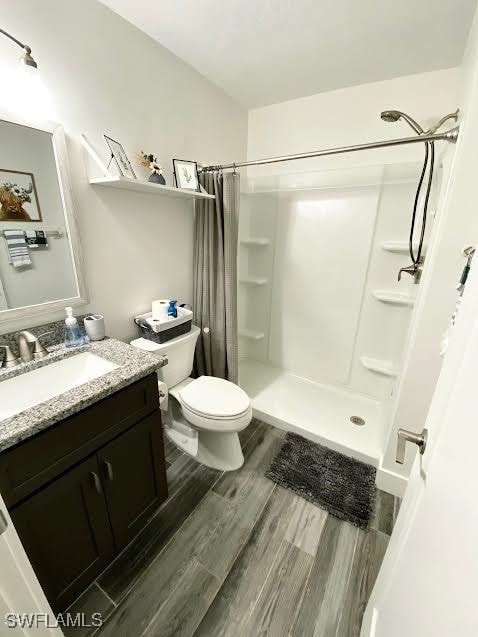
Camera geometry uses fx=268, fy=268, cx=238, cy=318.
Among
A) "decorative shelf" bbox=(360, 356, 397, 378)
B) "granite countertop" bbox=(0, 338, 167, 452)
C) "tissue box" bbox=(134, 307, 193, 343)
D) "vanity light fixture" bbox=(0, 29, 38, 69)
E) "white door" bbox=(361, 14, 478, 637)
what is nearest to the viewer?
"white door" bbox=(361, 14, 478, 637)

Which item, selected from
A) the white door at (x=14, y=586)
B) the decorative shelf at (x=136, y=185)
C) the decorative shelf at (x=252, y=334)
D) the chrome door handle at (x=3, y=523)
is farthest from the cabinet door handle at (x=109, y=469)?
the decorative shelf at (x=252, y=334)

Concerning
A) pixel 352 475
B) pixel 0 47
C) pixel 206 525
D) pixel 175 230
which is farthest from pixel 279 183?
pixel 206 525

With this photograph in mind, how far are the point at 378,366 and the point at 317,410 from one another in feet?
2.03

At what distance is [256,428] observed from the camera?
2.03m

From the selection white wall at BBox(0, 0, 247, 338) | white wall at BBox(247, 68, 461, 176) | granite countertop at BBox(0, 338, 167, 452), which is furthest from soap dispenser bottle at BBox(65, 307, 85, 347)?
white wall at BBox(247, 68, 461, 176)

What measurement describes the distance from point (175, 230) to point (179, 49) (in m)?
0.98

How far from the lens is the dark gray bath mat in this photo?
145 cm

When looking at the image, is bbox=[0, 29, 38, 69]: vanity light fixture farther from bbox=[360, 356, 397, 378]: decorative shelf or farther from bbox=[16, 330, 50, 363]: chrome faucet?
bbox=[360, 356, 397, 378]: decorative shelf

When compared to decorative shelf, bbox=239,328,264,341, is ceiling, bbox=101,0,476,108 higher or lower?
higher

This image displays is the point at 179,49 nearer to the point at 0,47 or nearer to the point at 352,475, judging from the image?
the point at 0,47

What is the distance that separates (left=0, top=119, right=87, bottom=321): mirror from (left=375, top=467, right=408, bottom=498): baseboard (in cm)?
196

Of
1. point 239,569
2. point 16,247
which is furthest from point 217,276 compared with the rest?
point 239,569

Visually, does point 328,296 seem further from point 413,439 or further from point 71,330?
point 71,330

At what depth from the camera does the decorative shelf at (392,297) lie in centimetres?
195
